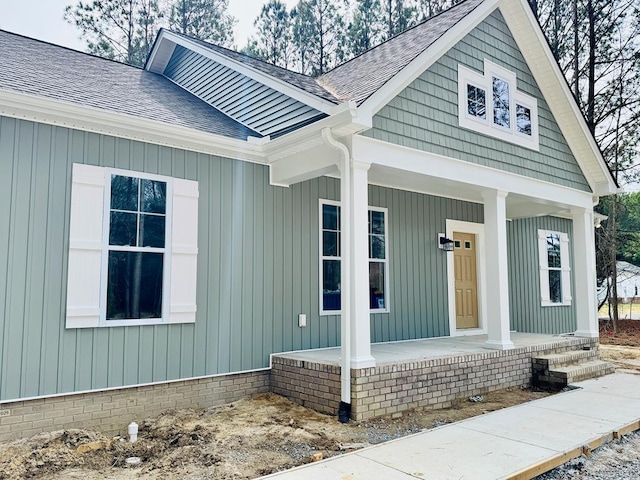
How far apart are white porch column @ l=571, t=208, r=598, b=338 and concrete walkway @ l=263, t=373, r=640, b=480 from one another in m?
2.70

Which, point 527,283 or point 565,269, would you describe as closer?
point 527,283

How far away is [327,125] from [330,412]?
119 inches

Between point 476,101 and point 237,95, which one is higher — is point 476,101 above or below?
below

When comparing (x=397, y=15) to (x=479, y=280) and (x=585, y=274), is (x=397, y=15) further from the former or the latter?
(x=585, y=274)

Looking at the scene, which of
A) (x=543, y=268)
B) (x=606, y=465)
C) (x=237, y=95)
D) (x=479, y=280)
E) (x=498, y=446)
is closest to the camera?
(x=606, y=465)

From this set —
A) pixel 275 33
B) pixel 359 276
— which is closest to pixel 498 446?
pixel 359 276

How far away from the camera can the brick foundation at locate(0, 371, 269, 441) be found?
4.55 m

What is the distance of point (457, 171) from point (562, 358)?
10.9 ft

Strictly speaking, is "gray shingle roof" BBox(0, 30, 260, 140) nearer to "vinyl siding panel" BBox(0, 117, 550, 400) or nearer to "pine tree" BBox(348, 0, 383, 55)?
"vinyl siding panel" BBox(0, 117, 550, 400)

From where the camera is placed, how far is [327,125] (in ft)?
17.2

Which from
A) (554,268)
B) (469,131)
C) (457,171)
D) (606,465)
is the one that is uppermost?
(469,131)

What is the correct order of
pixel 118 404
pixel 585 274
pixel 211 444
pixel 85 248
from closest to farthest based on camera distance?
pixel 211 444, pixel 85 248, pixel 118 404, pixel 585 274

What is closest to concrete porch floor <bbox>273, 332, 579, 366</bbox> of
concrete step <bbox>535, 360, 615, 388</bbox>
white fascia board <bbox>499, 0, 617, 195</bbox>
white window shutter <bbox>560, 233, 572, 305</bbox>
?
concrete step <bbox>535, 360, 615, 388</bbox>

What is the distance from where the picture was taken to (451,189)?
816cm
